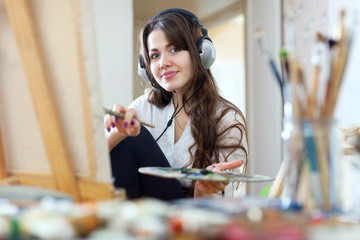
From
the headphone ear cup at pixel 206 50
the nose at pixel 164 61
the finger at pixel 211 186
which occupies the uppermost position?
the headphone ear cup at pixel 206 50

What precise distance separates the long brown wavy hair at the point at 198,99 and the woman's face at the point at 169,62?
20 mm

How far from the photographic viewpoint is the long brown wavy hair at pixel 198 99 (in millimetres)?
1449

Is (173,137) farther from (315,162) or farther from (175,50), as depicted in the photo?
(315,162)

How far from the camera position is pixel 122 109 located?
102cm

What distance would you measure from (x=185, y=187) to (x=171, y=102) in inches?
18.6

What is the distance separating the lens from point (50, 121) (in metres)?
0.68

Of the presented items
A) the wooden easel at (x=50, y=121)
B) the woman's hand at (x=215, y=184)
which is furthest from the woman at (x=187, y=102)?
the wooden easel at (x=50, y=121)

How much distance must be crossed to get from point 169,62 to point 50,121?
2.73 ft

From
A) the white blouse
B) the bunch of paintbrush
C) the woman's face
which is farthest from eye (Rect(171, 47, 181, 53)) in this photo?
the bunch of paintbrush

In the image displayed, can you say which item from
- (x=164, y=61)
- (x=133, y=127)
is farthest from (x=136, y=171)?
(x=164, y=61)

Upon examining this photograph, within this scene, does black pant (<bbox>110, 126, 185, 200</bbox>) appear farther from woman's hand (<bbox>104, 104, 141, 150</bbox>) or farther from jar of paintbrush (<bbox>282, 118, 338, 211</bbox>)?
jar of paintbrush (<bbox>282, 118, 338, 211</bbox>)

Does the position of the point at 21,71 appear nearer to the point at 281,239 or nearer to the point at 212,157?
the point at 281,239

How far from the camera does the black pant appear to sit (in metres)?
1.16

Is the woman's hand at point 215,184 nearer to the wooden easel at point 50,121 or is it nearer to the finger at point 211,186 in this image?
the finger at point 211,186
